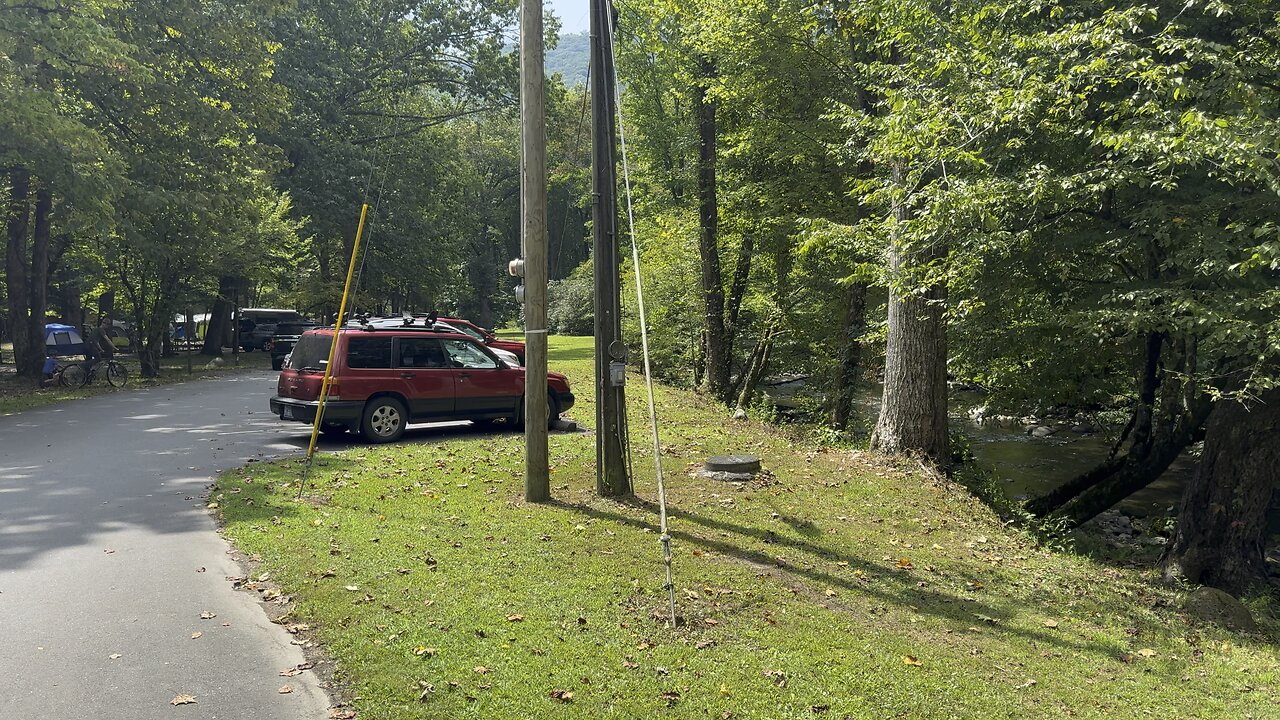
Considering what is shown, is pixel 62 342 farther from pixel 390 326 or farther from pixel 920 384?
pixel 920 384

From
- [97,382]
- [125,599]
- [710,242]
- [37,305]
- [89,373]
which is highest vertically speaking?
[710,242]

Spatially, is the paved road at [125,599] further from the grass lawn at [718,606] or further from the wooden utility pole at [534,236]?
the wooden utility pole at [534,236]

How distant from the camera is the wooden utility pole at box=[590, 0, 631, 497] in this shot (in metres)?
8.73

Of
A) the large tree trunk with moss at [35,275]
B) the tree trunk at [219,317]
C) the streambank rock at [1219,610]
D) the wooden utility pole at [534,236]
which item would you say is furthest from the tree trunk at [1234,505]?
the tree trunk at [219,317]

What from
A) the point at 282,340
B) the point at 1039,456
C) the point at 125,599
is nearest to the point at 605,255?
the point at 125,599

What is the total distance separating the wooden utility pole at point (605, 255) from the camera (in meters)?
8.73

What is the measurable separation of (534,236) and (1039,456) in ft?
45.5

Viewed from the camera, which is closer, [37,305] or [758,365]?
[37,305]

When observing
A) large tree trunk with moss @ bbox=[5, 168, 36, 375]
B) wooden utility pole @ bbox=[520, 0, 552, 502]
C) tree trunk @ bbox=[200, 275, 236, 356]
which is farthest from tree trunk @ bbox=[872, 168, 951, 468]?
tree trunk @ bbox=[200, 275, 236, 356]

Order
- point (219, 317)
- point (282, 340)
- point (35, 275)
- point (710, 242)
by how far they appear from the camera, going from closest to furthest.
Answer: point (35, 275)
point (710, 242)
point (282, 340)
point (219, 317)

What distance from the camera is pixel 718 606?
6.32 m

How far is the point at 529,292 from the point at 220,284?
1275 inches

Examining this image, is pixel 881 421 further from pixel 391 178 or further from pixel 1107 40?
pixel 391 178

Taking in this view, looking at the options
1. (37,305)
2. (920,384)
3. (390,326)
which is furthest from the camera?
(37,305)
